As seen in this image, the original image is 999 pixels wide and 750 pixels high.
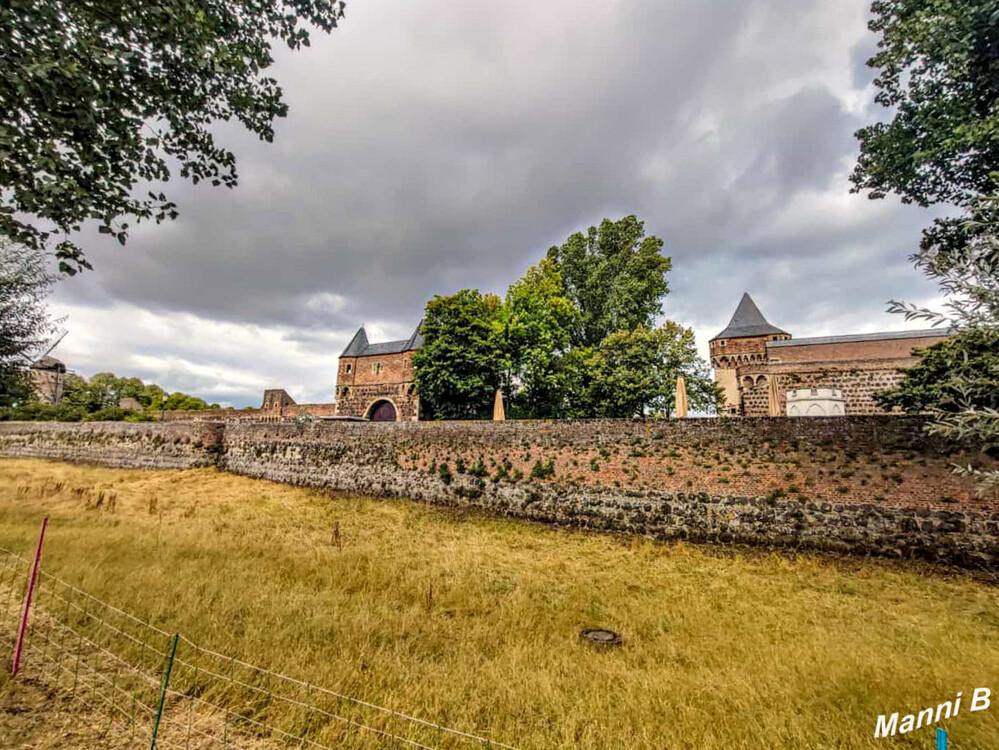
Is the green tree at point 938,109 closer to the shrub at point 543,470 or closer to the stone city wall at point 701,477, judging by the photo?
the stone city wall at point 701,477

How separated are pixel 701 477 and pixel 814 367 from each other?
17.9 meters

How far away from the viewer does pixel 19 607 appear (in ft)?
16.5

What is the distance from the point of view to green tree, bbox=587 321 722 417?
19.5 m

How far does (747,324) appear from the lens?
3180 centimetres

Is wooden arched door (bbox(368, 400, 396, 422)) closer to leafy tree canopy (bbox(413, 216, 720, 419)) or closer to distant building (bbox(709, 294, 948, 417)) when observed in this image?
leafy tree canopy (bbox(413, 216, 720, 419))

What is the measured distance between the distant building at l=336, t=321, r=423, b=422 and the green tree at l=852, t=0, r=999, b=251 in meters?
32.3

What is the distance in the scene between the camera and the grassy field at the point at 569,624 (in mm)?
3645

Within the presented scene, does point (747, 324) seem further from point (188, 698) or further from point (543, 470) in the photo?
point (188, 698)

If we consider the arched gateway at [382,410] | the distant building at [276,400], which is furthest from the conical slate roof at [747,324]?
the distant building at [276,400]

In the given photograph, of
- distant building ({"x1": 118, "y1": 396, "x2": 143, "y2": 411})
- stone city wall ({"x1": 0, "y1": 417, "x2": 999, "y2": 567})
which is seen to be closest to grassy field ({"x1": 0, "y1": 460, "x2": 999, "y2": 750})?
stone city wall ({"x1": 0, "y1": 417, "x2": 999, "y2": 567})

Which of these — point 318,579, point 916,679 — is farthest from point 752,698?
point 318,579

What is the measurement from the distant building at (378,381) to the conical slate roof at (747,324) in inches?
1006

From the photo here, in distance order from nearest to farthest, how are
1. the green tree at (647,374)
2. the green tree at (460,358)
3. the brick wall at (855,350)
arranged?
the green tree at (647,374) < the brick wall at (855,350) < the green tree at (460,358)

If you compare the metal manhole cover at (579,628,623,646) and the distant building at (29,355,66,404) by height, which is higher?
the distant building at (29,355,66,404)
